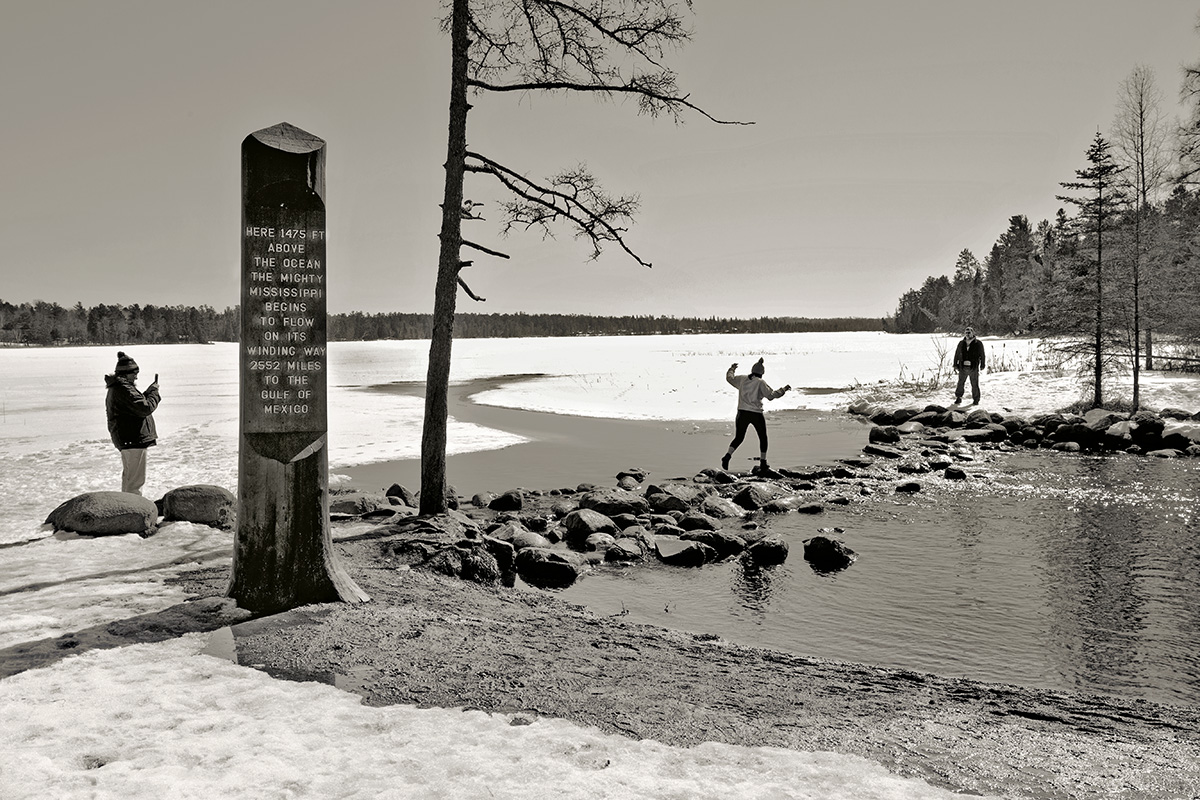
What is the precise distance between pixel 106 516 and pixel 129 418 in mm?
2354

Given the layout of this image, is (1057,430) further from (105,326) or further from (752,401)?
(105,326)

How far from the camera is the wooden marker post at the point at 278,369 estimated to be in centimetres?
627

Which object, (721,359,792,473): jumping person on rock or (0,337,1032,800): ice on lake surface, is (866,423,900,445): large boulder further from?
(0,337,1032,800): ice on lake surface

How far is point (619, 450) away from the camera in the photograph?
19922 mm

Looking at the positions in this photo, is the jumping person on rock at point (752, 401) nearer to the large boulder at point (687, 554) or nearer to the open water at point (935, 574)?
the open water at point (935, 574)

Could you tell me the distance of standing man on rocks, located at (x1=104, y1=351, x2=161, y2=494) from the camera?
10859 millimetres

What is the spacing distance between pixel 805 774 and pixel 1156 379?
32658 millimetres

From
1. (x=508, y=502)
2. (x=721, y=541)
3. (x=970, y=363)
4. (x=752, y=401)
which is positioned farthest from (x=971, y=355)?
(x=721, y=541)

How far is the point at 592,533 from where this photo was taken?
10.5m

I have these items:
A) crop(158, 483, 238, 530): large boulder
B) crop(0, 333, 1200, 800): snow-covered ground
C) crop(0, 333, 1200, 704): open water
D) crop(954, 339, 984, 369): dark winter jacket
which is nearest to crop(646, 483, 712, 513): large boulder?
crop(0, 333, 1200, 704): open water

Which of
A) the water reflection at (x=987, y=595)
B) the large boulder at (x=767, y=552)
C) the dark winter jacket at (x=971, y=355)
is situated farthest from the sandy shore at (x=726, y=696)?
the dark winter jacket at (x=971, y=355)

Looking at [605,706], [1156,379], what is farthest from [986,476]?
[1156,379]

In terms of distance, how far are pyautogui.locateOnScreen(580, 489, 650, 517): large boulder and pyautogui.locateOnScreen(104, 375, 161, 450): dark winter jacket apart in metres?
5.85

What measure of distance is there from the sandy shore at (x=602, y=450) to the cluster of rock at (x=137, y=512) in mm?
4619
